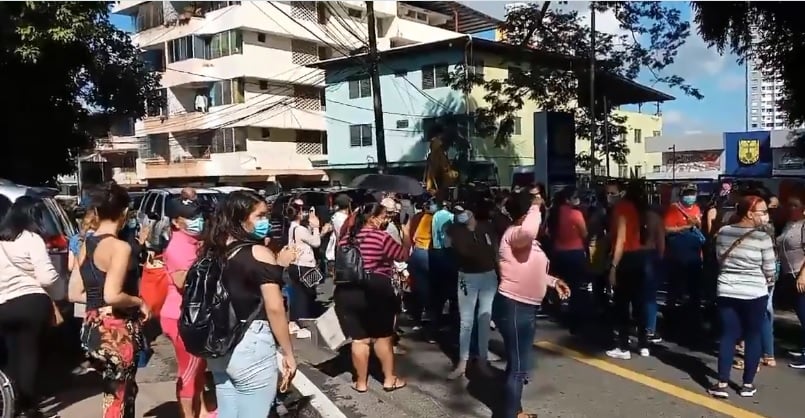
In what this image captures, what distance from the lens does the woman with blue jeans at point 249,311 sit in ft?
11.6

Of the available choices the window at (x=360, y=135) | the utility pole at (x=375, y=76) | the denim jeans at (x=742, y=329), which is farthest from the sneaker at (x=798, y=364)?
the window at (x=360, y=135)

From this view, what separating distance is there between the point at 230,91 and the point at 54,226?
3483cm

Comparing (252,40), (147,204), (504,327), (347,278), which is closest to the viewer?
(504,327)

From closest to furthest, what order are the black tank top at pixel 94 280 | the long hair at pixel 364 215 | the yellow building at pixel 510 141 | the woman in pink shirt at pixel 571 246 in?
the black tank top at pixel 94 280 → the long hair at pixel 364 215 → the woman in pink shirt at pixel 571 246 → the yellow building at pixel 510 141

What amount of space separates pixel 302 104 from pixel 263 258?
4020 cm

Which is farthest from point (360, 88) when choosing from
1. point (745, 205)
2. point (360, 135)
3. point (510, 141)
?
point (745, 205)

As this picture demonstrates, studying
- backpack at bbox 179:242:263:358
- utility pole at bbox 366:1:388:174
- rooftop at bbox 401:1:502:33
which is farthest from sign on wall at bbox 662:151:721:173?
backpack at bbox 179:242:263:358

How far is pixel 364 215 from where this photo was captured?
6391 mm

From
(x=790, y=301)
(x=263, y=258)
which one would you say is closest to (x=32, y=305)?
(x=263, y=258)

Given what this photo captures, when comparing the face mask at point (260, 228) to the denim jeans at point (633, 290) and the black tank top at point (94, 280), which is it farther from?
the denim jeans at point (633, 290)

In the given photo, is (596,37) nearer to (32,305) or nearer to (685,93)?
(685,93)

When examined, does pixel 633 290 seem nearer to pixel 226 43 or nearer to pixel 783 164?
pixel 783 164

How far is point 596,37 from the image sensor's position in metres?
19.6

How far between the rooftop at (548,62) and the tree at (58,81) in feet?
30.6
